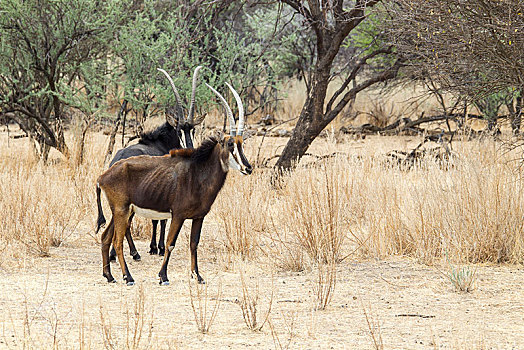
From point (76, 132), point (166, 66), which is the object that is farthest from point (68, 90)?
point (166, 66)

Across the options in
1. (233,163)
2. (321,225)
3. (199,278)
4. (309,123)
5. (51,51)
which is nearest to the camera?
(233,163)

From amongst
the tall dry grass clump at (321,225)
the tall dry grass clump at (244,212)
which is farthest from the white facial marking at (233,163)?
the tall dry grass clump at (244,212)

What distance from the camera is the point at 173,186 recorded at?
636 cm

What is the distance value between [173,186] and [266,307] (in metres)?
1.41

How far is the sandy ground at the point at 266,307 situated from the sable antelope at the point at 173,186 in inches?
18.4

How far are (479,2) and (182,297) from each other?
357cm

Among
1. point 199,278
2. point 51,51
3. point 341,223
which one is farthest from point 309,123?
point 199,278

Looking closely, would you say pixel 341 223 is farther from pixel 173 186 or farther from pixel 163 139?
pixel 163 139

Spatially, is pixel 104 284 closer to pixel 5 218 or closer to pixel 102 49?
pixel 5 218

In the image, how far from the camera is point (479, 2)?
20.8ft

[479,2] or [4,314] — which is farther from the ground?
[479,2]

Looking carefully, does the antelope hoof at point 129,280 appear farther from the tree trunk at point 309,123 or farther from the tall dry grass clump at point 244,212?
the tree trunk at point 309,123

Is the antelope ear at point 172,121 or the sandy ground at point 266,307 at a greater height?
the antelope ear at point 172,121

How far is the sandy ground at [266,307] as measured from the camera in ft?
15.7
